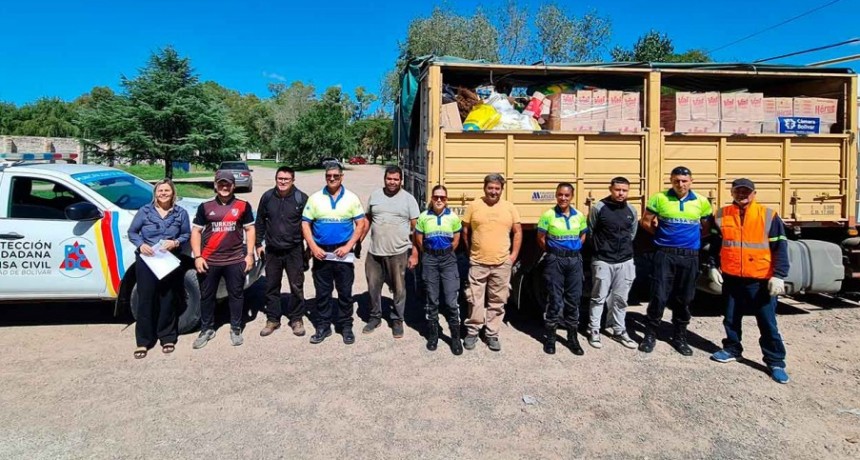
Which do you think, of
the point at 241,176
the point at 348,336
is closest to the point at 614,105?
the point at 348,336

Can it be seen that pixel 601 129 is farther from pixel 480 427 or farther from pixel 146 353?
pixel 146 353

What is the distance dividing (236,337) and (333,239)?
1.31 m

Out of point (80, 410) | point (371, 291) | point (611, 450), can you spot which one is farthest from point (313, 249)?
point (611, 450)

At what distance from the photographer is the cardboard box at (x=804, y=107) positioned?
6.17m

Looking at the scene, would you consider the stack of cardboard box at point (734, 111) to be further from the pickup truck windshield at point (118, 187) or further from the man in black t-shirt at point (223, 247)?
the pickup truck windshield at point (118, 187)

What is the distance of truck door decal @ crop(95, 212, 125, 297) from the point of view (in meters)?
5.25

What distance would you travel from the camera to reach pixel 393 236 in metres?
5.30

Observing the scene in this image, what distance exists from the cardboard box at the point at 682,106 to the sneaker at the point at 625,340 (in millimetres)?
2407

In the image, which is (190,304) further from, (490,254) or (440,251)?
(490,254)

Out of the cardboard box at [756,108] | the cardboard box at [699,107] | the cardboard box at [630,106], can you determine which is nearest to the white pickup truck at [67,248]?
the cardboard box at [630,106]

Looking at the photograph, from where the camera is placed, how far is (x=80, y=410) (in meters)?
3.91

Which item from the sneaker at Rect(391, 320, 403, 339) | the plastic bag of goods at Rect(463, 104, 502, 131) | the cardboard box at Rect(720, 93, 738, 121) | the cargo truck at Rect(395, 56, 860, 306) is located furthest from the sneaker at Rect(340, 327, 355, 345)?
the cardboard box at Rect(720, 93, 738, 121)

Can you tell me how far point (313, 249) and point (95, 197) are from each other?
2.21 metres

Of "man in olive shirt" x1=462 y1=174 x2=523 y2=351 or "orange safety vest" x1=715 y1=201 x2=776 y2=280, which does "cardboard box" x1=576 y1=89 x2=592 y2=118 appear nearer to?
"man in olive shirt" x1=462 y1=174 x2=523 y2=351
